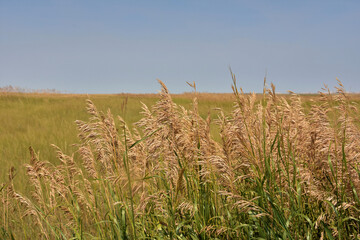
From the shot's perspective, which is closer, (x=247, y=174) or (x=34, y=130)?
(x=247, y=174)

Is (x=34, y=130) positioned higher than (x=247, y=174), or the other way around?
(x=247, y=174)

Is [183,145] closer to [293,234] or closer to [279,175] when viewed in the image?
[279,175]

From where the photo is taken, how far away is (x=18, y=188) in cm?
588

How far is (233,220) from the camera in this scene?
2906mm

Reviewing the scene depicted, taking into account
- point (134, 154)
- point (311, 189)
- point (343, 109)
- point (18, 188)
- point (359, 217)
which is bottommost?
point (18, 188)

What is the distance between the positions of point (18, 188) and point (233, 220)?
183 inches

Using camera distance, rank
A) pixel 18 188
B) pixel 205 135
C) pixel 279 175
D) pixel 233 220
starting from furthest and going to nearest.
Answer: pixel 18 188 → pixel 233 220 → pixel 205 135 → pixel 279 175

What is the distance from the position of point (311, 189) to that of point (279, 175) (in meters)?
0.34

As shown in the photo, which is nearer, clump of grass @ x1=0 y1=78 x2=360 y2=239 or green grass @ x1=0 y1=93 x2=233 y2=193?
clump of grass @ x1=0 y1=78 x2=360 y2=239

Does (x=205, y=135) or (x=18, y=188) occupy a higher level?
(x=205, y=135)

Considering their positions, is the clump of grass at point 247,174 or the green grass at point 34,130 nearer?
the clump of grass at point 247,174

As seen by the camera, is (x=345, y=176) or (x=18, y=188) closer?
(x=345, y=176)

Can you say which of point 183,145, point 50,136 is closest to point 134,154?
point 183,145

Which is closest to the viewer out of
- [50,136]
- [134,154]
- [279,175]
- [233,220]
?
[279,175]
